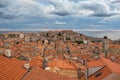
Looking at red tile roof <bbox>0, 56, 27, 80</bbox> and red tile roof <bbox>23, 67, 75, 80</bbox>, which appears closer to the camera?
red tile roof <bbox>0, 56, 27, 80</bbox>

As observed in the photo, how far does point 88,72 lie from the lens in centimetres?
4172

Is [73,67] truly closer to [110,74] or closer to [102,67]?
[102,67]

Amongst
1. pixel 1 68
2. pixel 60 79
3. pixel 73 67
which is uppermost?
pixel 1 68

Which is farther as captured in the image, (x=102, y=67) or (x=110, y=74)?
(x=102, y=67)

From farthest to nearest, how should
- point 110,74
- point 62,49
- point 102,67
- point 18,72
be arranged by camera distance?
1. point 62,49
2. point 102,67
3. point 110,74
4. point 18,72

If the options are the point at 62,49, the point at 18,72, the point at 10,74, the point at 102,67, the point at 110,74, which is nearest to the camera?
the point at 10,74

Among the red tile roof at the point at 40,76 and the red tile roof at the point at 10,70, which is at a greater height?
the red tile roof at the point at 10,70

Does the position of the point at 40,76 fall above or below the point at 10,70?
below

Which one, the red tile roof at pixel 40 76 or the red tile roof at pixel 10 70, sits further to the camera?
the red tile roof at pixel 40 76

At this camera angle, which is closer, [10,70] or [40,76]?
[10,70]

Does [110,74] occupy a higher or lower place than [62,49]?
higher

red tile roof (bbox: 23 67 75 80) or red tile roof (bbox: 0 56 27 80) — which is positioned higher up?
red tile roof (bbox: 0 56 27 80)

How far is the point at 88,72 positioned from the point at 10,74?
2147 centimetres

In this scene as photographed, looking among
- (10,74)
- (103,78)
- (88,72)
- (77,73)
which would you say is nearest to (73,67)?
(77,73)
